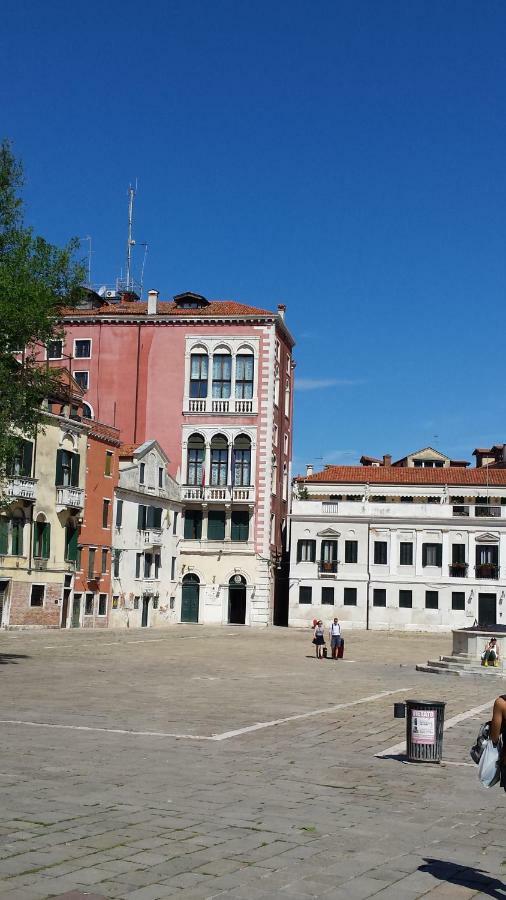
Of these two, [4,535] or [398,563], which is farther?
[398,563]

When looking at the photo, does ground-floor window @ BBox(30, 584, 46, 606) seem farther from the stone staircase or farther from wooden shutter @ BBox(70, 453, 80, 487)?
the stone staircase

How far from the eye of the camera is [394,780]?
12.5 m

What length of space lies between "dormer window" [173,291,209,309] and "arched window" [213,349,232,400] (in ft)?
14.7

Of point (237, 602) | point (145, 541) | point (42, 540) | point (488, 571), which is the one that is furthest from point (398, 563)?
point (42, 540)

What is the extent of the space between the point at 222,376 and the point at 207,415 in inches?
106

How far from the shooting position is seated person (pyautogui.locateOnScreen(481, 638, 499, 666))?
106 ft

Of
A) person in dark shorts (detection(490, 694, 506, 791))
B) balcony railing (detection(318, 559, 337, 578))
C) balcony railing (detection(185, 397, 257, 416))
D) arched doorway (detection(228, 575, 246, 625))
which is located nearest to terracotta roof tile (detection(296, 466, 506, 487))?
balcony railing (detection(318, 559, 337, 578))

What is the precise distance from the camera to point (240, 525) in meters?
65.7

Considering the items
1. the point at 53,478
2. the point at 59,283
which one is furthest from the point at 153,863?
the point at 53,478

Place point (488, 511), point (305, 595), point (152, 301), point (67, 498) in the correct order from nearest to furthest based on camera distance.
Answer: point (67, 498) < point (488, 511) < point (305, 595) < point (152, 301)

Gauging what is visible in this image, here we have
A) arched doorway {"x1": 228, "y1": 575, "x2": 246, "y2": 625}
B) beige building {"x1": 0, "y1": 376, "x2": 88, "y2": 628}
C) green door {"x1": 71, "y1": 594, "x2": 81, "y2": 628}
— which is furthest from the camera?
arched doorway {"x1": 228, "y1": 575, "x2": 246, "y2": 625}

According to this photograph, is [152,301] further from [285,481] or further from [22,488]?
[22,488]

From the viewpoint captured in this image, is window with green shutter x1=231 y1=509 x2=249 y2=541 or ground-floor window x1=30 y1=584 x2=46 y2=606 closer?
ground-floor window x1=30 y1=584 x2=46 y2=606

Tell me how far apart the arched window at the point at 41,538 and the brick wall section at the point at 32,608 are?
1.27 m
